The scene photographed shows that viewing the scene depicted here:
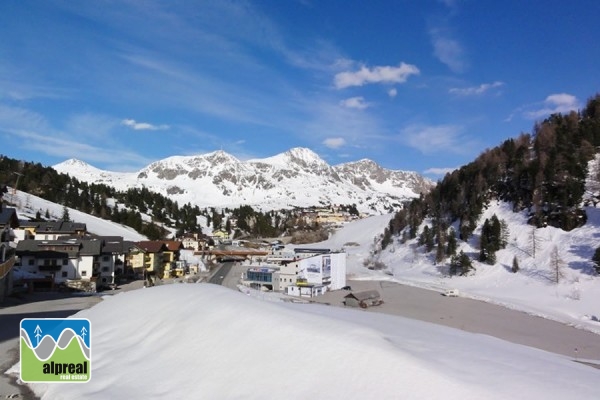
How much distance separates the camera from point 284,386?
977 centimetres

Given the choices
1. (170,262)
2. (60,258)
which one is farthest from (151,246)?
(60,258)

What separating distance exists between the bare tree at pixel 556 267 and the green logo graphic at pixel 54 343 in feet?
161

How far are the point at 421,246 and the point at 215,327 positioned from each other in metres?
66.2

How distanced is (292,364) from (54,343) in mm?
5330

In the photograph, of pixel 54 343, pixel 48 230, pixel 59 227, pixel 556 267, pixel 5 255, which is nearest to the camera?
pixel 54 343

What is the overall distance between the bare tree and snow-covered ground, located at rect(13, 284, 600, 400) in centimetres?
3804

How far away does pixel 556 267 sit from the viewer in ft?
153

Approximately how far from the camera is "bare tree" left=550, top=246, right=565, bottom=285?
151 feet

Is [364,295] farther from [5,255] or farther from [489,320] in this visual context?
[5,255]

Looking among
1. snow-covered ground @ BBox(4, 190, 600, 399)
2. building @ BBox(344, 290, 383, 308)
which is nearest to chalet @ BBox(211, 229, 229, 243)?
building @ BBox(344, 290, 383, 308)

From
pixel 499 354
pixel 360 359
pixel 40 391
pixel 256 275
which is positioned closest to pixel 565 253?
pixel 256 275

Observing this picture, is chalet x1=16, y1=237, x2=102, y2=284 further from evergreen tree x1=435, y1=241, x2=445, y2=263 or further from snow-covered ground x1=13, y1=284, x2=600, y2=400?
evergreen tree x1=435, y1=241, x2=445, y2=263

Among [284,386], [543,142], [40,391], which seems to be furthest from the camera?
[543,142]

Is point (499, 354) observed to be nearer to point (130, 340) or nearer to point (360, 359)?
point (360, 359)
